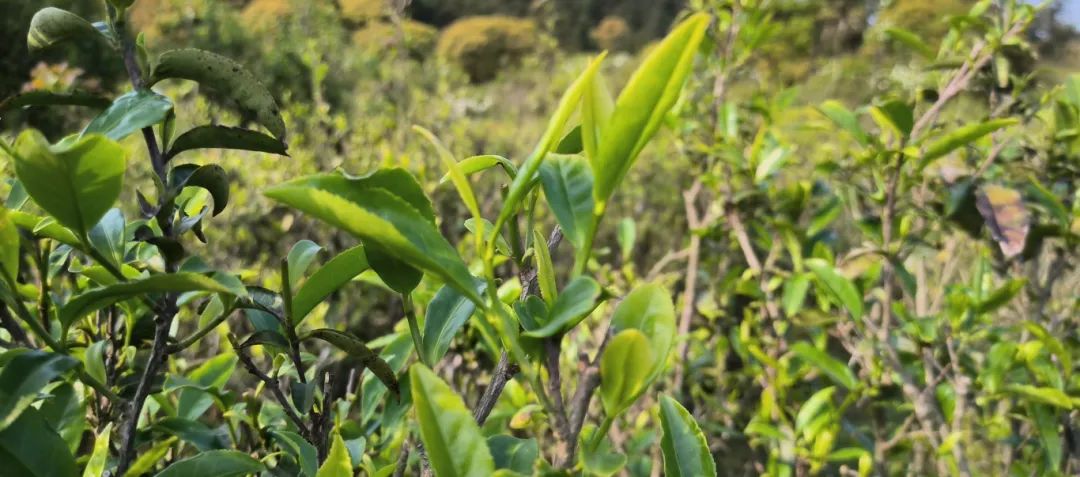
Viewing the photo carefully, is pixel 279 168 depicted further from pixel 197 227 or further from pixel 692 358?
pixel 197 227

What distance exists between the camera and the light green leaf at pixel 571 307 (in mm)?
421

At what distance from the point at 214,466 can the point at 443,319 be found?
0.20 meters

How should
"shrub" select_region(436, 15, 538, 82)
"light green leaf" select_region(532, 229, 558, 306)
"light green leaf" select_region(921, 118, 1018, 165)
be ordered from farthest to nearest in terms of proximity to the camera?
1. "shrub" select_region(436, 15, 538, 82)
2. "light green leaf" select_region(921, 118, 1018, 165)
3. "light green leaf" select_region(532, 229, 558, 306)

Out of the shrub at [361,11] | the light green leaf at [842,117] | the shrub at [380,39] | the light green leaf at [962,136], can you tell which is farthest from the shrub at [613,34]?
the light green leaf at [962,136]

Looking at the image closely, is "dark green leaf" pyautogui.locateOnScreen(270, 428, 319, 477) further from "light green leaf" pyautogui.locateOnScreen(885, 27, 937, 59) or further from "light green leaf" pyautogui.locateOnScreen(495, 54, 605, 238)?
"light green leaf" pyautogui.locateOnScreen(885, 27, 937, 59)

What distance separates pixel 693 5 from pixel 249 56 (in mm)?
8315

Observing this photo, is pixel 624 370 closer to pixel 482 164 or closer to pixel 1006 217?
pixel 482 164

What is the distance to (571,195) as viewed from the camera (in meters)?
0.48

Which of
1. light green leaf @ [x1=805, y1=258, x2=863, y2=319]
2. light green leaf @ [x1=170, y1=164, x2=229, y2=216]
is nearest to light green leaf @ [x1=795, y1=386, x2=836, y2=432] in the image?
light green leaf @ [x1=805, y1=258, x2=863, y2=319]

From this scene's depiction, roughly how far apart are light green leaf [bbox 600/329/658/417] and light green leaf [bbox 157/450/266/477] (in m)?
0.31

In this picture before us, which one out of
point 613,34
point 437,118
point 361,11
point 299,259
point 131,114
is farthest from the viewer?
point 613,34

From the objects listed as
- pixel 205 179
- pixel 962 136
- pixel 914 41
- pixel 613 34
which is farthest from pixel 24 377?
pixel 613 34

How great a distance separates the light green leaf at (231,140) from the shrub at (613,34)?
2127cm

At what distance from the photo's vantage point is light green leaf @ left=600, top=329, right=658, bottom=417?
1.39 feet
